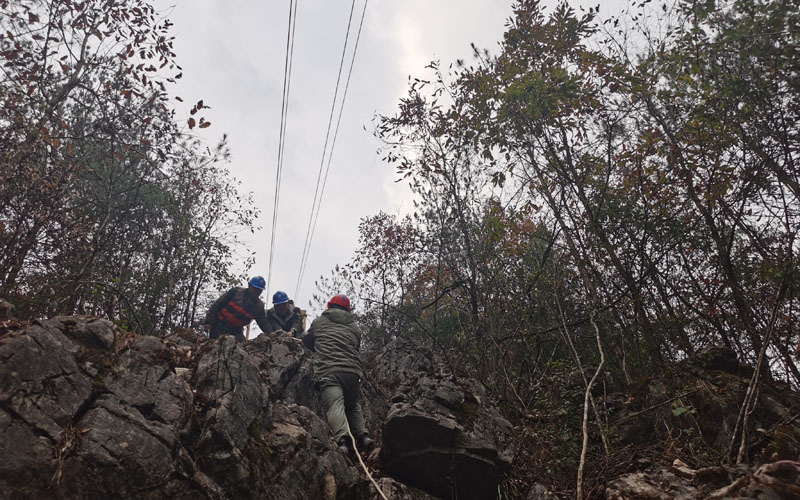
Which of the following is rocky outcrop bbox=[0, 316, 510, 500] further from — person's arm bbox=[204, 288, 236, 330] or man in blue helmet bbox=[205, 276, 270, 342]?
person's arm bbox=[204, 288, 236, 330]

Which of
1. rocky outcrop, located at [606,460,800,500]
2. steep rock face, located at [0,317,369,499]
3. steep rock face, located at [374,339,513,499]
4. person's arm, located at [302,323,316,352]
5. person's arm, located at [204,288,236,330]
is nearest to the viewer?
rocky outcrop, located at [606,460,800,500]

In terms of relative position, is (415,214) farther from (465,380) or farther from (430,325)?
(465,380)

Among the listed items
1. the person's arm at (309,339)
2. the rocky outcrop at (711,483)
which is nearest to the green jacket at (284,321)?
the person's arm at (309,339)

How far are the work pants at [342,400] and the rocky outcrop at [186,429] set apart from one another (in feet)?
1.47

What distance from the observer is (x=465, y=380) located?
6391mm

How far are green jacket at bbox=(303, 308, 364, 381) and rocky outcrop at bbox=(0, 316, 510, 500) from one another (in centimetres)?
82

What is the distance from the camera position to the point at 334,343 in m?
6.30

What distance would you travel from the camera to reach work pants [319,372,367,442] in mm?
5620

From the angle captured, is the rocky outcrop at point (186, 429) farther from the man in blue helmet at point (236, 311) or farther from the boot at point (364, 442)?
the man in blue helmet at point (236, 311)

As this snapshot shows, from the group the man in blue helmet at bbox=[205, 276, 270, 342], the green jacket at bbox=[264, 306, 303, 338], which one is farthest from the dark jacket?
the green jacket at bbox=[264, 306, 303, 338]

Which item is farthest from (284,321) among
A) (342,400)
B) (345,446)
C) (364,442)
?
(345,446)

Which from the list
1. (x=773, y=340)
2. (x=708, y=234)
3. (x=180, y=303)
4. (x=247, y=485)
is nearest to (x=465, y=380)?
(x=247, y=485)

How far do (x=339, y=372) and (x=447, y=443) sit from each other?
189 cm

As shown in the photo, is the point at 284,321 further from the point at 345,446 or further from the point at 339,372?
the point at 345,446
